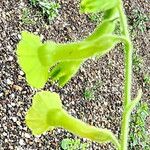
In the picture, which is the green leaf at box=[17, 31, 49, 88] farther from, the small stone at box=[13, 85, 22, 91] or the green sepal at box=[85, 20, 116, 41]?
the small stone at box=[13, 85, 22, 91]

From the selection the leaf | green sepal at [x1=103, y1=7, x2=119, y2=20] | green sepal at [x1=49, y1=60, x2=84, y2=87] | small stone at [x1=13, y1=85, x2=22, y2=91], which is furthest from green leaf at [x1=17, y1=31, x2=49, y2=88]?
the leaf

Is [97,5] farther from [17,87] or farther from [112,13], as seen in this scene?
[17,87]

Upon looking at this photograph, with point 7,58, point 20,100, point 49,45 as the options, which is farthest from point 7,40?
→ point 49,45

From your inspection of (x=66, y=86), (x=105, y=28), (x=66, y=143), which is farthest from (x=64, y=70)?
(x=66, y=86)

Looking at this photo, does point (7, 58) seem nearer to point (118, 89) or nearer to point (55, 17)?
point (55, 17)

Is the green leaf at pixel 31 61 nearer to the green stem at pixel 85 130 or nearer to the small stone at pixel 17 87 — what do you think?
the green stem at pixel 85 130
